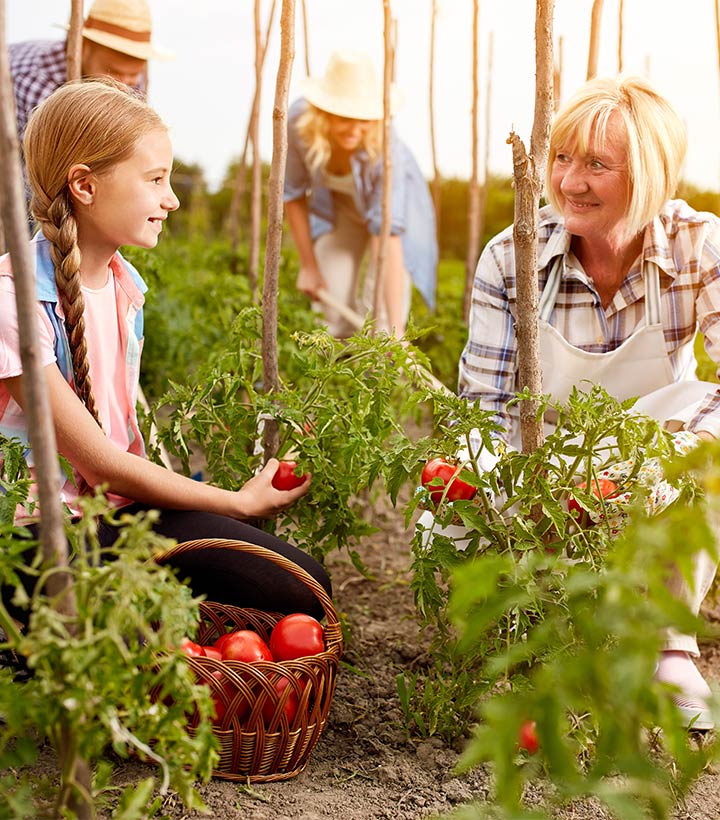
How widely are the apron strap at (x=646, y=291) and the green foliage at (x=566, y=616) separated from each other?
0.28 meters

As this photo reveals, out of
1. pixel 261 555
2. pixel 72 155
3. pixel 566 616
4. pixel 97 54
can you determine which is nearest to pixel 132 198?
pixel 72 155

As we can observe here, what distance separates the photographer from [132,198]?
1.67 metres

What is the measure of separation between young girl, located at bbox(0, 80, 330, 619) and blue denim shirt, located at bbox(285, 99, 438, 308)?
191 cm

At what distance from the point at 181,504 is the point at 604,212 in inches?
39.8

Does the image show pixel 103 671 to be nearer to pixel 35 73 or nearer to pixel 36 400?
pixel 36 400

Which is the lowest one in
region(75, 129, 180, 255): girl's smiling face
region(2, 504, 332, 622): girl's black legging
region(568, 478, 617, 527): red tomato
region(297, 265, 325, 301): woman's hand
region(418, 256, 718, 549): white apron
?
region(2, 504, 332, 622): girl's black legging

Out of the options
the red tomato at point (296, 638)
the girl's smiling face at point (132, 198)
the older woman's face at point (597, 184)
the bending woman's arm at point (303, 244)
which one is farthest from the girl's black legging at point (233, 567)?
the bending woman's arm at point (303, 244)

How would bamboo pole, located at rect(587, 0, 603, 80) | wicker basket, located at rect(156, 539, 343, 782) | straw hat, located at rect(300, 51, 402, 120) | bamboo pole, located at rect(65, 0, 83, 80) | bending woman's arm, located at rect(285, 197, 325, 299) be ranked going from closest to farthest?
wicker basket, located at rect(156, 539, 343, 782) → bamboo pole, located at rect(65, 0, 83, 80) → bamboo pole, located at rect(587, 0, 603, 80) → straw hat, located at rect(300, 51, 402, 120) → bending woman's arm, located at rect(285, 197, 325, 299)

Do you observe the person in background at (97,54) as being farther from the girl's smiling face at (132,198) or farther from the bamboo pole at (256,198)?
the girl's smiling face at (132,198)

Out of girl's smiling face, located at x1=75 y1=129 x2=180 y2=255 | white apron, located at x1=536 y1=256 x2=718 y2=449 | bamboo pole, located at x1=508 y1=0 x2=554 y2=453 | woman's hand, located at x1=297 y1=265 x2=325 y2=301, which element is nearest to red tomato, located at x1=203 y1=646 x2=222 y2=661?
bamboo pole, located at x1=508 y1=0 x2=554 y2=453

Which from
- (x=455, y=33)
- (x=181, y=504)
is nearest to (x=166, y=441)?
(x=181, y=504)

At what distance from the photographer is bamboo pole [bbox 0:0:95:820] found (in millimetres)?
969

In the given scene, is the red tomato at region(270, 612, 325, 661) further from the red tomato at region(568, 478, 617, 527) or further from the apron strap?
the apron strap

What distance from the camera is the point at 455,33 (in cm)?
470
